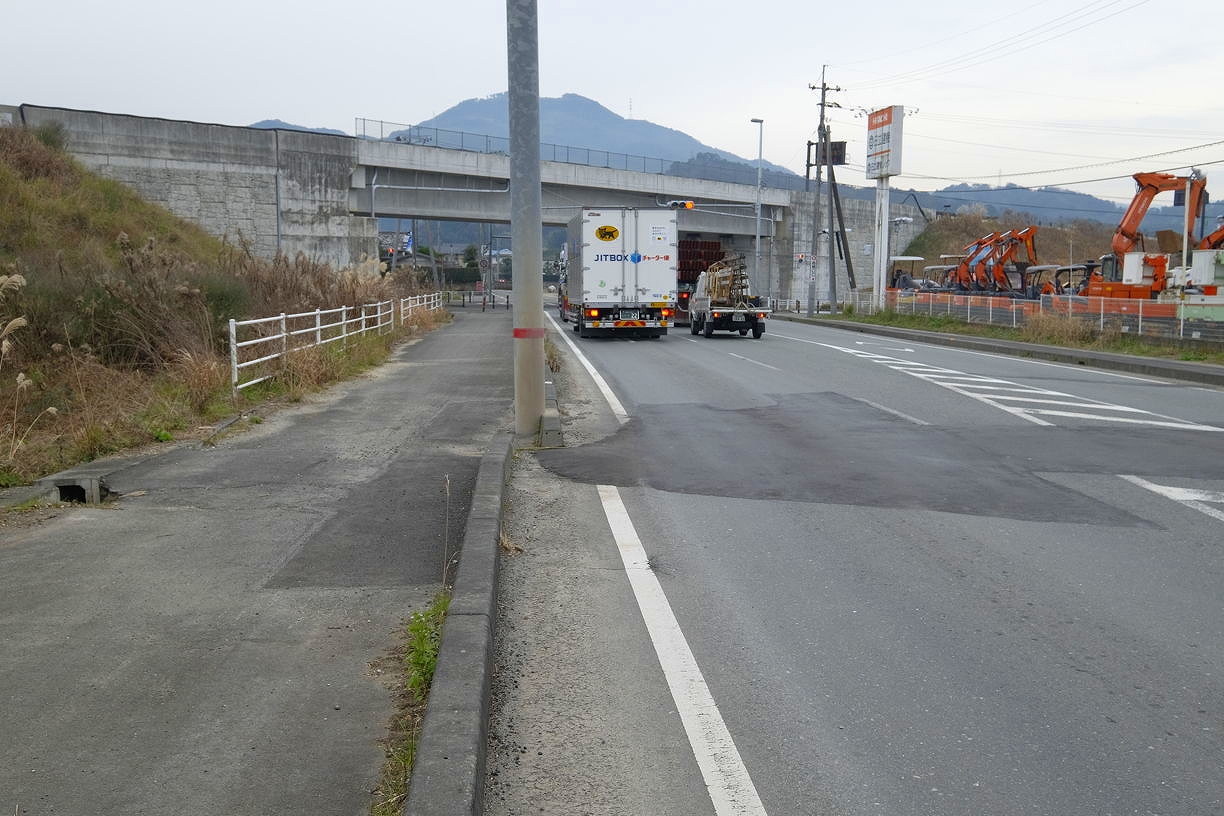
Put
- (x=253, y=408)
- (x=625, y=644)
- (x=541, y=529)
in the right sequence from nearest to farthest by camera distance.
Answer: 1. (x=625, y=644)
2. (x=541, y=529)
3. (x=253, y=408)

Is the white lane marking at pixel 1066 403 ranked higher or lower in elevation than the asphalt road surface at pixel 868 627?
higher

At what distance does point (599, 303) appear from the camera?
3278 cm

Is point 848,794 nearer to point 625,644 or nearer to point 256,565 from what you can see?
point 625,644

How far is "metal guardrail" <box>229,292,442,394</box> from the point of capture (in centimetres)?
1473

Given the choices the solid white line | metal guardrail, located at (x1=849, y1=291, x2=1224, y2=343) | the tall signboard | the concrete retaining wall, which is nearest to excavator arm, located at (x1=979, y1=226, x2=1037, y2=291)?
the tall signboard

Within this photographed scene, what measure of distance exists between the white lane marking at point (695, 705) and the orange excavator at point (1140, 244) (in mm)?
30052

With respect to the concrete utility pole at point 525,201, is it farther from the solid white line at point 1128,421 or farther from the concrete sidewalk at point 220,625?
the solid white line at point 1128,421

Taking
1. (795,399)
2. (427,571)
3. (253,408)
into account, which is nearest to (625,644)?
(427,571)

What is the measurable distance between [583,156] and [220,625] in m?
53.8

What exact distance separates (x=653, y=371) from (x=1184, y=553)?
48.9 ft

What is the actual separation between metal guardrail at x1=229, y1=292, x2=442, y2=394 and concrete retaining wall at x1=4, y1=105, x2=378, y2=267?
1324 centimetres

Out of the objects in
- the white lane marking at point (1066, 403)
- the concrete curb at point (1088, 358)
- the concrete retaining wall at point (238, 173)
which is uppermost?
the concrete retaining wall at point (238, 173)

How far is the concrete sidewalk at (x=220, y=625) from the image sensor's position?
151 inches

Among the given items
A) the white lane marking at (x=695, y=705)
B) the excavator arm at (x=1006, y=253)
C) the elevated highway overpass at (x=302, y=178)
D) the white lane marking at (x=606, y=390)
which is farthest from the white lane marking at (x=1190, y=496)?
the excavator arm at (x=1006, y=253)
